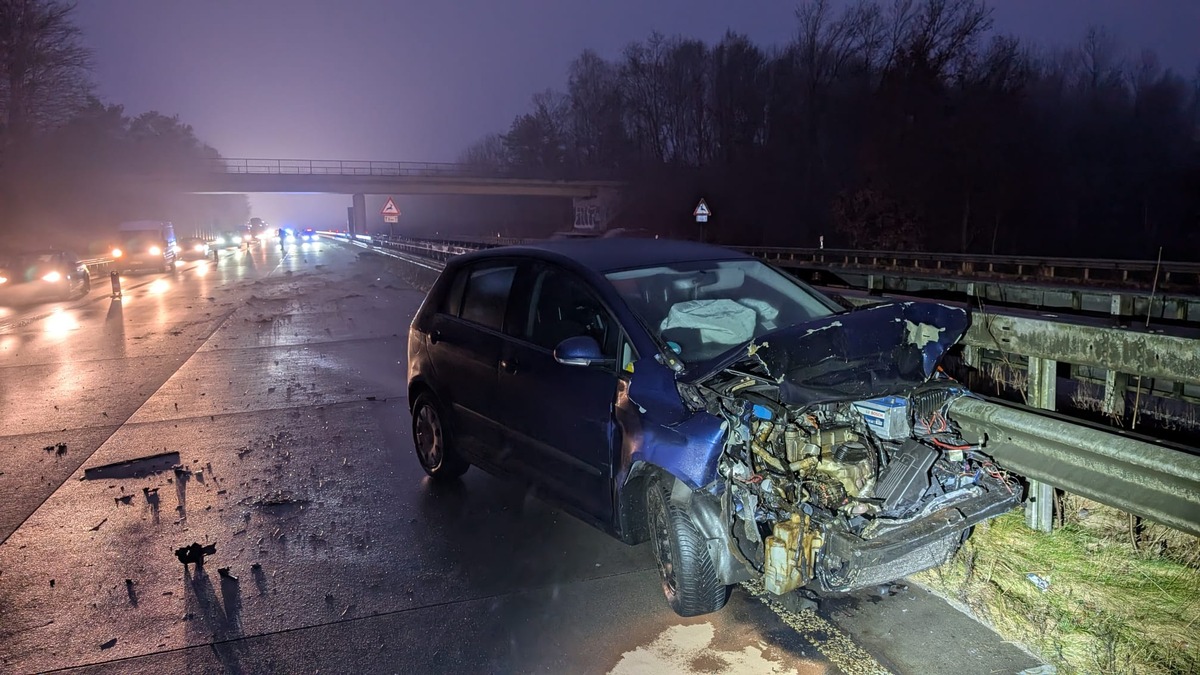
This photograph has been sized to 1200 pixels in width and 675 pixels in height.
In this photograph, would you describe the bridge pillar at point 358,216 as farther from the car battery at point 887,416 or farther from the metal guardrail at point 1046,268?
the car battery at point 887,416

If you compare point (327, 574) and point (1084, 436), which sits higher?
point (1084, 436)

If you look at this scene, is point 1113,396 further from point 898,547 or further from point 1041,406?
point 898,547

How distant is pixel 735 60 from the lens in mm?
65500

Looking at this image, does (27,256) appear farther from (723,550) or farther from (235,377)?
(723,550)

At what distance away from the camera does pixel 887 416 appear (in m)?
3.98

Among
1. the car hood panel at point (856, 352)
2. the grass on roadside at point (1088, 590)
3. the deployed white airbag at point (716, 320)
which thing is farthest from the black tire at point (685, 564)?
the grass on roadside at point (1088, 590)

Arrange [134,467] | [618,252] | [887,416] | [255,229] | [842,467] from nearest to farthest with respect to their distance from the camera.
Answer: [842,467] < [887,416] < [618,252] < [134,467] < [255,229]

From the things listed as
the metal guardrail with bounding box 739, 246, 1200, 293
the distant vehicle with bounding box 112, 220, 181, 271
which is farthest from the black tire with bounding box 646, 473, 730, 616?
the distant vehicle with bounding box 112, 220, 181, 271

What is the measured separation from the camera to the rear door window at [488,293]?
Result: 18.1 feet

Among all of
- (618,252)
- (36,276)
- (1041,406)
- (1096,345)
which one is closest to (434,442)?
(618,252)

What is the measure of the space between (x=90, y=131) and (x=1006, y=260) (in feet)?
215

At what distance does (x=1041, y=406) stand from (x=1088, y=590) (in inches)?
49.5

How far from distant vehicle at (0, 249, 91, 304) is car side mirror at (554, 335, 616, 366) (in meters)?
25.7

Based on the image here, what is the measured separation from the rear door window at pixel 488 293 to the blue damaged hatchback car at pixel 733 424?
0.23m
